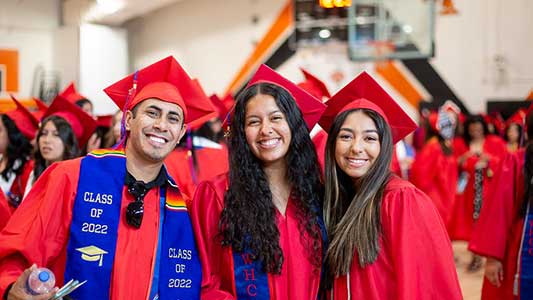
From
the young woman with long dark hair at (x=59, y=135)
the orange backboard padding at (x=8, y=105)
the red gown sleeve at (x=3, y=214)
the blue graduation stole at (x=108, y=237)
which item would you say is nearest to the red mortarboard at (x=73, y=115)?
the young woman with long dark hair at (x=59, y=135)

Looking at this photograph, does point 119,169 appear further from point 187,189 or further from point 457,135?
point 457,135

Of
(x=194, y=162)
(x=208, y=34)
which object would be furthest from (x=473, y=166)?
(x=208, y=34)

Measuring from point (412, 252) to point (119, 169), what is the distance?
112cm

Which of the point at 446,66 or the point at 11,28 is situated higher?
the point at 11,28

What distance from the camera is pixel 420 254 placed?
7.75 feet

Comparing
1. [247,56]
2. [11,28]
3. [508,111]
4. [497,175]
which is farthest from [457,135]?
[11,28]

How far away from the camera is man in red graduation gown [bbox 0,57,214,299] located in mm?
2244

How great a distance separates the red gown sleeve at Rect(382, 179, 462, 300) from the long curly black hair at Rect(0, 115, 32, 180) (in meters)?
3.25

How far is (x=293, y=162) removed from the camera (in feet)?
8.52

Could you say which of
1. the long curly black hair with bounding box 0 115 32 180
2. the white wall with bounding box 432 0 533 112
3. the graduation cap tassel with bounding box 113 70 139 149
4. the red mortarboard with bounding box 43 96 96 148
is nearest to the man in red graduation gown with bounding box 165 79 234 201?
the red mortarboard with bounding box 43 96 96 148

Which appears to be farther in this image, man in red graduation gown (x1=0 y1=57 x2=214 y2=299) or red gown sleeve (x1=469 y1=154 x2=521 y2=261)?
red gown sleeve (x1=469 y1=154 x2=521 y2=261)

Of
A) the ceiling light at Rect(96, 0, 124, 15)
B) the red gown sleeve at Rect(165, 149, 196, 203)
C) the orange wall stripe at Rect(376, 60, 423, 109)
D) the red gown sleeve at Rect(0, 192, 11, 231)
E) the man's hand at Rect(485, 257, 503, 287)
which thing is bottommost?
the man's hand at Rect(485, 257, 503, 287)

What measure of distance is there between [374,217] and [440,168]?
18.5 feet

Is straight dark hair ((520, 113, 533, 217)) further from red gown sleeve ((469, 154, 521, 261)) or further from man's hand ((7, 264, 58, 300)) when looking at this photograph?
man's hand ((7, 264, 58, 300))
